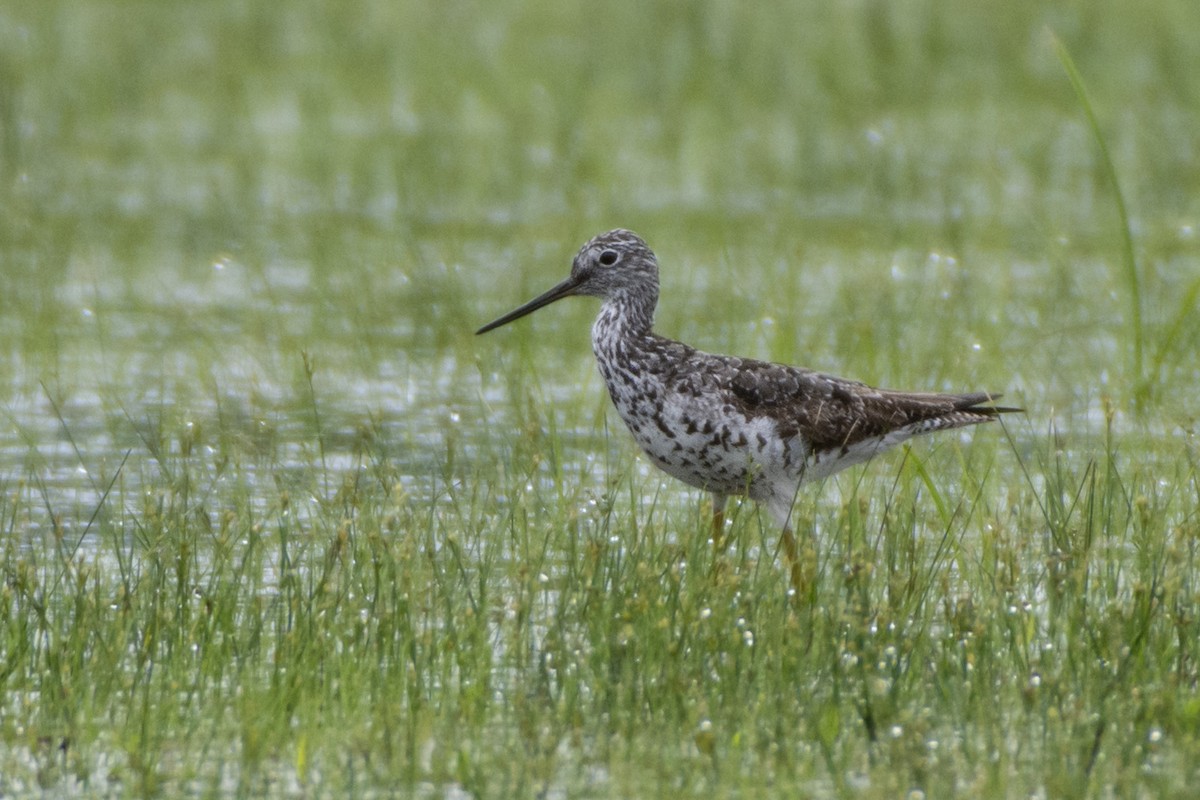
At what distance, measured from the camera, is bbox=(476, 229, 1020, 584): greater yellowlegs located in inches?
267

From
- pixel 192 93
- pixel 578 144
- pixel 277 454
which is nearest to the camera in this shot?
pixel 277 454

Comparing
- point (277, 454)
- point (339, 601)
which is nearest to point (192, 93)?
point (277, 454)

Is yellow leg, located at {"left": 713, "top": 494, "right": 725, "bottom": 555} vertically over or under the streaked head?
under

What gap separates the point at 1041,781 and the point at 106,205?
965cm

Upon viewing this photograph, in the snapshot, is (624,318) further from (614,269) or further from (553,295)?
(553,295)

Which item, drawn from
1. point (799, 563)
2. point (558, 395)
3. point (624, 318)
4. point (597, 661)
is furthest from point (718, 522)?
point (558, 395)

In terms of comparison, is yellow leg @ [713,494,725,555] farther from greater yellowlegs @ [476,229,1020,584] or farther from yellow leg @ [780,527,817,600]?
yellow leg @ [780,527,817,600]

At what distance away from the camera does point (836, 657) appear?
5.59 meters

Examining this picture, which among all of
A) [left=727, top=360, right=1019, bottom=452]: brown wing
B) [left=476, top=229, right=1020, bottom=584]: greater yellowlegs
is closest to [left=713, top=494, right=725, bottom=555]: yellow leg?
[left=476, top=229, right=1020, bottom=584]: greater yellowlegs

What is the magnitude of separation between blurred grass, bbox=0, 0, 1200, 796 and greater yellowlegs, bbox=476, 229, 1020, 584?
215 mm

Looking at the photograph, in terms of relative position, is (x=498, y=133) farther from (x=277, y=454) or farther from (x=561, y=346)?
(x=277, y=454)

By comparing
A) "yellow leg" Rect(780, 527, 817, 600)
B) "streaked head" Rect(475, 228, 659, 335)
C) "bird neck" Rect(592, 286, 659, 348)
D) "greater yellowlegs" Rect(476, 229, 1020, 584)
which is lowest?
"yellow leg" Rect(780, 527, 817, 600)

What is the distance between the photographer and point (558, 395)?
31.7ft

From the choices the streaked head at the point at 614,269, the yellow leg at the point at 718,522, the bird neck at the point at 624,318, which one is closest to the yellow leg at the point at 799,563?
the yellow leg at the point at 718,522
